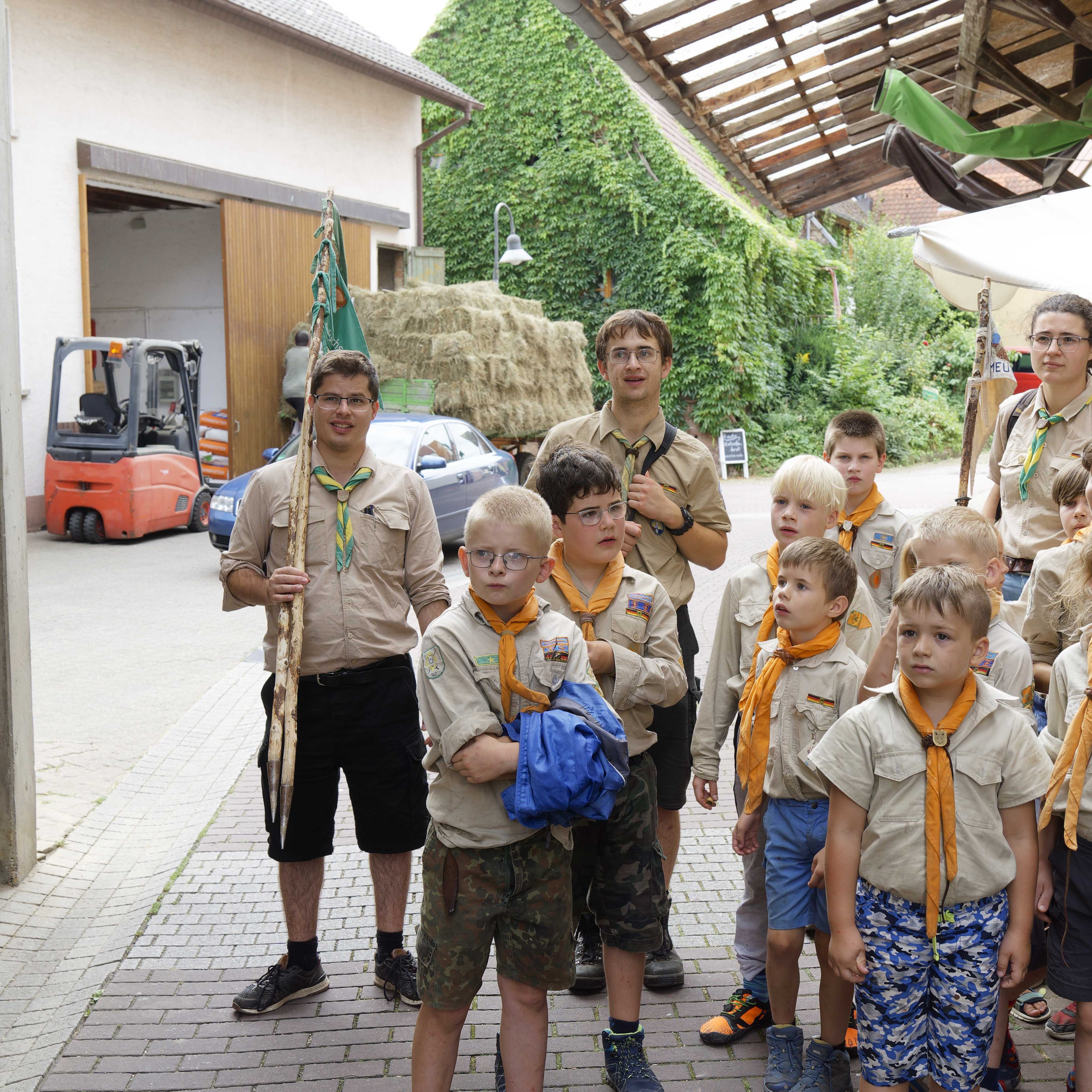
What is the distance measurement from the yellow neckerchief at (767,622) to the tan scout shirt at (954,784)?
57 centimetres

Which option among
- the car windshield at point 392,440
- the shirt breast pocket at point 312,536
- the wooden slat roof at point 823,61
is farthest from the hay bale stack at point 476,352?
the shirt breast pocket at point 312,536

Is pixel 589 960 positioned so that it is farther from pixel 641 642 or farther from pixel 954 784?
pixel 954 784

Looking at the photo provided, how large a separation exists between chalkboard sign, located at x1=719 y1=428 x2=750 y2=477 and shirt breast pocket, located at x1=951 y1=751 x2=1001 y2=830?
2051 centimetres

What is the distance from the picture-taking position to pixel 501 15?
2591cm

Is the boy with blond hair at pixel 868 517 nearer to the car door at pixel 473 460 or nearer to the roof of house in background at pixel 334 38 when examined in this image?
the car door at pixel 473 460

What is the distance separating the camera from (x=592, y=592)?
3281 mm

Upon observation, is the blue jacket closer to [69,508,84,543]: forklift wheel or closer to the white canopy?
the white canopy

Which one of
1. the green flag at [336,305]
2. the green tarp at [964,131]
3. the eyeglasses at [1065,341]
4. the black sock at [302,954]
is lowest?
the black sock at [302,954]

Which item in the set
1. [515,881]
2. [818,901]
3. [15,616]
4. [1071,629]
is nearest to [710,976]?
[818,901]

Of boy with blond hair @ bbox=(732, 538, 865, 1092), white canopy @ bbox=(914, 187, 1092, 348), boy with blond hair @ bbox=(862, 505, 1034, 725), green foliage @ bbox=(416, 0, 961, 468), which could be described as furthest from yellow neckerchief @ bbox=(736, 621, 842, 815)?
green foliage @ bbox=(416, 0, 961, 468)

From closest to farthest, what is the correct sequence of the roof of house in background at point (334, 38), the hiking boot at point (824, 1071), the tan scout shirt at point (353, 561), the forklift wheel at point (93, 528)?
the hiking boot at point (824, 1071), the tan scout shirt at point (353, 561), the forklift wheel at point (93, 528), the roof of house in background at point (334, 38)

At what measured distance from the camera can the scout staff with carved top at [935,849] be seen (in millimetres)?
2643

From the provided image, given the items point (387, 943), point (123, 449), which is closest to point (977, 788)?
point (387, 943)

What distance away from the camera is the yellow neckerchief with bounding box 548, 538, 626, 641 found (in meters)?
3.20
